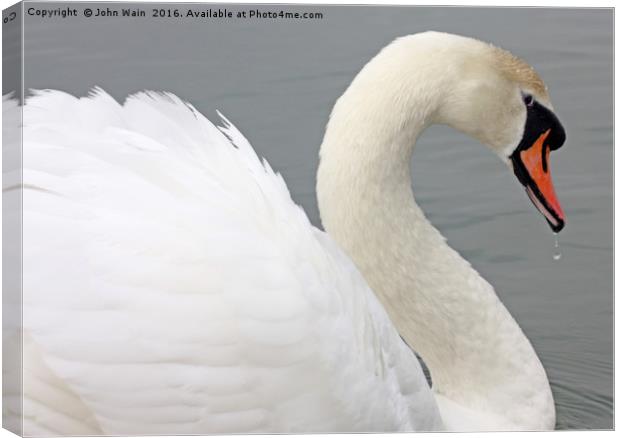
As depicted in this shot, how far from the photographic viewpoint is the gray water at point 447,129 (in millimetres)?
4602

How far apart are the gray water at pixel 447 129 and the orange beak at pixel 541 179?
9 cm

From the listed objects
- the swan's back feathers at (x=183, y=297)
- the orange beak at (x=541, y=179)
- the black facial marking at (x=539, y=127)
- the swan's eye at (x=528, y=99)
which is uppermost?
the swan's eye at (x=528, y=99)

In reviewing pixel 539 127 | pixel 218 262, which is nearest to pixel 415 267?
pixel 539 127

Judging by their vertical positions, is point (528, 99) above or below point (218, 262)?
above

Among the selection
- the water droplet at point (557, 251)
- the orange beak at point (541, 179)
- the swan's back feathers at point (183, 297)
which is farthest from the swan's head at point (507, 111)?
the swan's back feathers at point (183, 297)

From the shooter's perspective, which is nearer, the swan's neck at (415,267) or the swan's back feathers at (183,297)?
the swan's back feathers at (183,297)

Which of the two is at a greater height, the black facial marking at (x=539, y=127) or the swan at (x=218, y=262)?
the black facial marking at (x=539, y=127)

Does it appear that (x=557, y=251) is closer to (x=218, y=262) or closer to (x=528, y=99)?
(x=528, y=99)

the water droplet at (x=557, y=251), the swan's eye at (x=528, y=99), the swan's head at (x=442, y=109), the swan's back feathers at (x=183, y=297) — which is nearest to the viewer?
the swan's back feathers at (x=183, y=297)

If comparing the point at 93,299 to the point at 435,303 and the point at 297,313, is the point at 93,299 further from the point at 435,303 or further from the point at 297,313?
the point at 435,303

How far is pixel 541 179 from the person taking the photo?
4938mm

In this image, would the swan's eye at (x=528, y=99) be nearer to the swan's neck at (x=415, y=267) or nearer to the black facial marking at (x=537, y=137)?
the black facial marking at (x=537, y=137)

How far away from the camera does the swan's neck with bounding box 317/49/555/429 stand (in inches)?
181

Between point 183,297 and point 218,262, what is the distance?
12cm
